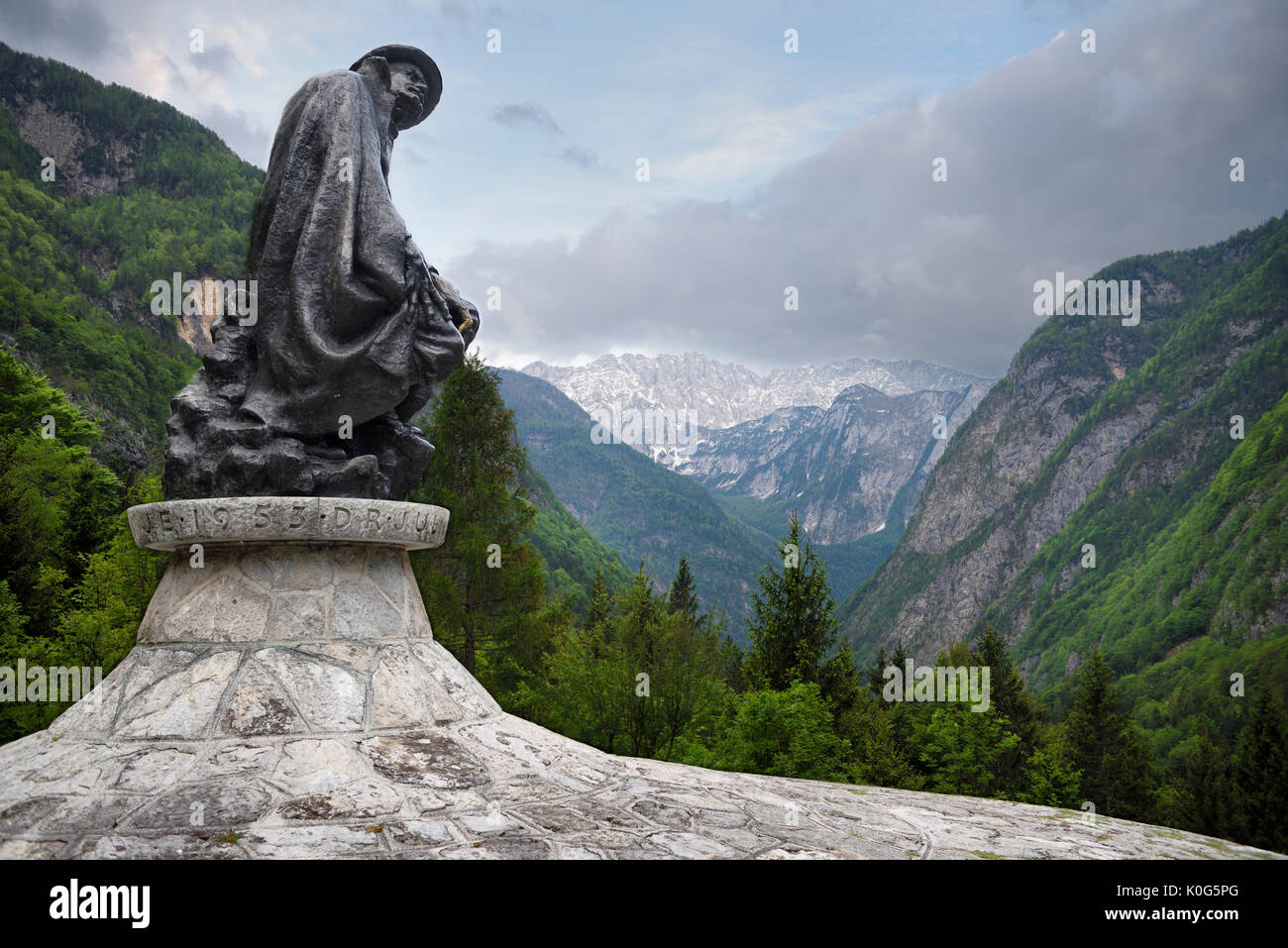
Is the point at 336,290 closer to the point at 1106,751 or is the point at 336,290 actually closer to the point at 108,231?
the point at 1106,751

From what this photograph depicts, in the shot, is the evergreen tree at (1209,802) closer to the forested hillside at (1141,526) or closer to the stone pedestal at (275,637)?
the forested hillside at (1141,526)

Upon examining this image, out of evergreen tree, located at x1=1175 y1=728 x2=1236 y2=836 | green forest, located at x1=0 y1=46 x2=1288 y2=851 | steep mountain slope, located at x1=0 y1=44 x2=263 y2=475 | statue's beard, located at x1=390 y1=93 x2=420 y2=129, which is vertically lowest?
evergreen tree, located at x1=1175 y1=728 x2=1236 y2=836

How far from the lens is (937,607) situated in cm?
16588

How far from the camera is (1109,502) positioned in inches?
5910

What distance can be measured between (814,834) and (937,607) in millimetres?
173149

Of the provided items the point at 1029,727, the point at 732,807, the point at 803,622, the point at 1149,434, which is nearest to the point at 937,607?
the point at 1149,434

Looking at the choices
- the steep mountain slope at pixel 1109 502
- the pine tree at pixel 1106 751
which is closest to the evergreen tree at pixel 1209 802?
the pine tree at pixel 1106 751

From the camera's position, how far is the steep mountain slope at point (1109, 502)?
349 feet

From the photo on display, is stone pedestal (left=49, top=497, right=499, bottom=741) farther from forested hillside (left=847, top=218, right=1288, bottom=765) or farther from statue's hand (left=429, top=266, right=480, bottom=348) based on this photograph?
forested hillside (left=847, top=218, right=1288, bottom=765)

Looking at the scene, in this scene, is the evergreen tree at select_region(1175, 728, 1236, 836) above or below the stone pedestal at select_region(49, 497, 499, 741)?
below

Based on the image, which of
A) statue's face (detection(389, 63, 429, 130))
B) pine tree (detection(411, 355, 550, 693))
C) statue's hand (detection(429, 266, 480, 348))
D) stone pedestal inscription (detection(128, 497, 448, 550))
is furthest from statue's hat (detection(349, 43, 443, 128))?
pine tree (detection(411, 355, 550, 693))

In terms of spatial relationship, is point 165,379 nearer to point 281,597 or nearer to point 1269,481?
point 281,597

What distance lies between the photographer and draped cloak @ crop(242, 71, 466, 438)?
5.85 m

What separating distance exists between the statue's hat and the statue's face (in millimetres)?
41
